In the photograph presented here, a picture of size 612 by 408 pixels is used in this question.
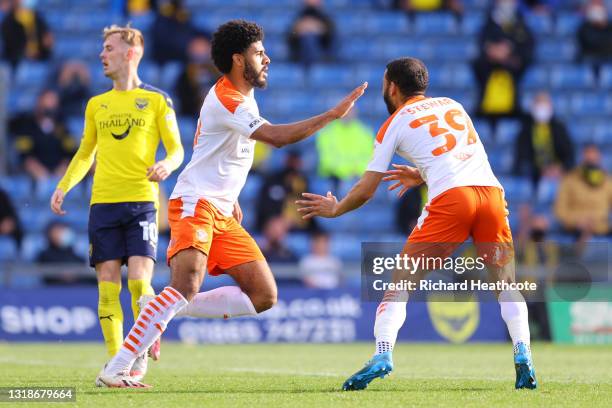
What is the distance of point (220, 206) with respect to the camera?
7.98m

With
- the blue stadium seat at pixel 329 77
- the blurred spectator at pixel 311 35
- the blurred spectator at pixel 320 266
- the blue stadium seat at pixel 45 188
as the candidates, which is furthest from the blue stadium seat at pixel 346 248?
the blue stadium seat at pixel 45 188

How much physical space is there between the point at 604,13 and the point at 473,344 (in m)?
8.49

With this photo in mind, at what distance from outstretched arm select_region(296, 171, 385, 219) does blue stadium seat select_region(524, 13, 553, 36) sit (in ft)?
50.9

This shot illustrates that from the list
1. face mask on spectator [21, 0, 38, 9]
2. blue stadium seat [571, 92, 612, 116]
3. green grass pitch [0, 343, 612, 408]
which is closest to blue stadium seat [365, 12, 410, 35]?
blue stadium seat [571, 92, 612, 116]

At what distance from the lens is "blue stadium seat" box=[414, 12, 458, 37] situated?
21.9 metres

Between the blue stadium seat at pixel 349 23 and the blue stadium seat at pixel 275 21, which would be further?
the blue stadium seat at pixel 349 23

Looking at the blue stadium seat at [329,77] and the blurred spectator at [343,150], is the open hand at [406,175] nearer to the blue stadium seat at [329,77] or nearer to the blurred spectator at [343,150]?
the blurred spectator at [343,150]

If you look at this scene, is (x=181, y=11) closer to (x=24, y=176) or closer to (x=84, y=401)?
(x=24, y=176)

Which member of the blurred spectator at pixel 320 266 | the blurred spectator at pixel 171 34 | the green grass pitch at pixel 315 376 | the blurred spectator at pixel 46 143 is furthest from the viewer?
the blurred spectator at pixel 171 34

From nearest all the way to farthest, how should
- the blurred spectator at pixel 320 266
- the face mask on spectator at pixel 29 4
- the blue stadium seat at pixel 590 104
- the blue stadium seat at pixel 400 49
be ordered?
the blurred spectator at pixel 320 266 < the face mask on spectator at pixel 29 4 < the blue stadium seat at pixel 590 104 < the blue stadium seat at pixel 400 49

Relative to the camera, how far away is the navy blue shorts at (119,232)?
8766 millimetres

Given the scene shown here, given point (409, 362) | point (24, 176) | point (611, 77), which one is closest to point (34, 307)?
point (24, 176)

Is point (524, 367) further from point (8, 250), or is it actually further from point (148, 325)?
point (8, 250)

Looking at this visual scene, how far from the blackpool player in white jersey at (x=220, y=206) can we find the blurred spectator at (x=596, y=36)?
14.5 metres
